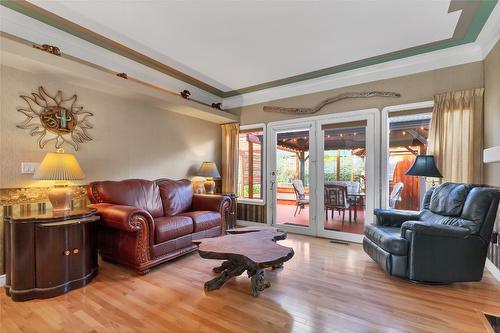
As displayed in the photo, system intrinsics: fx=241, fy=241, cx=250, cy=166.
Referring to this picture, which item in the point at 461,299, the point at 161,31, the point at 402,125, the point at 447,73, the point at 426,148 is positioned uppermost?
the point at 161,31

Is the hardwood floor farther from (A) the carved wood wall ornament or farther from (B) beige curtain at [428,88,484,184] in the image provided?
(A) the carved wood wall ornament

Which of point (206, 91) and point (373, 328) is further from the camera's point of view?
point (206, 91)

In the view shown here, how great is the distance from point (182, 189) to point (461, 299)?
3577 mm

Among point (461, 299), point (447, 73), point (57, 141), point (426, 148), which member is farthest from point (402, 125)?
point (57, 141)

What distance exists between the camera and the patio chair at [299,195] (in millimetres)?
4473

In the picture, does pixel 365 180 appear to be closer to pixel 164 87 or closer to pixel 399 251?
pixel 399 251

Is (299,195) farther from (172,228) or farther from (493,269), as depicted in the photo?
(493,269)

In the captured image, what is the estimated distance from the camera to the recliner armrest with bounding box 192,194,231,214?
12.5 feet

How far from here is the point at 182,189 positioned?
3.93 meters

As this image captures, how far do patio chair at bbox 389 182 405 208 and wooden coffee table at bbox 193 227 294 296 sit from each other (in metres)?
2.04

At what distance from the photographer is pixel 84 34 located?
2.76 metres

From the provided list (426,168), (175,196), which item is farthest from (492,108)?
(175,196)

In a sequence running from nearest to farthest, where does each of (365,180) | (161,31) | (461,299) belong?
(461,299)
(161,31)
(365,180)

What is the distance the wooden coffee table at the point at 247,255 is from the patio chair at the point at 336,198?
1787mm
